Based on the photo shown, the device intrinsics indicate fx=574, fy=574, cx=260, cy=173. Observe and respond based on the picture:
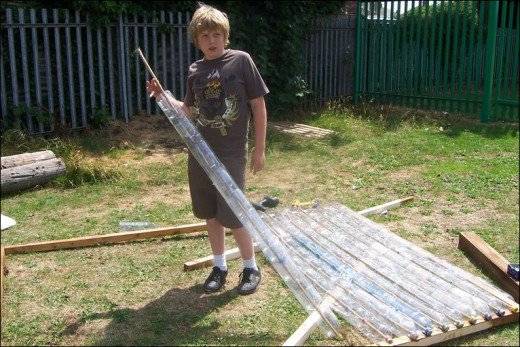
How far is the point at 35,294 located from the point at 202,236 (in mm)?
1391

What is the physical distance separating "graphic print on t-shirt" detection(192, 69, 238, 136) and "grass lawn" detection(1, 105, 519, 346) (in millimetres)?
1039

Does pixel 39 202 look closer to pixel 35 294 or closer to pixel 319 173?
pixel 35 294

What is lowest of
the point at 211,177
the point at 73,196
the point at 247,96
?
the point at 73,196

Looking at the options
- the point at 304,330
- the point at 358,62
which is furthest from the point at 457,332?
the point at 358,62

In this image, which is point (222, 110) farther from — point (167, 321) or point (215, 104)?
point (167, 321)

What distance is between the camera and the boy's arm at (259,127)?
3287 mm

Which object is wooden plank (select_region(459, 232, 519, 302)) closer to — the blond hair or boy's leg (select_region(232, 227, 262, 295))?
boy's leg (select_region(232, 227, 262, 295))

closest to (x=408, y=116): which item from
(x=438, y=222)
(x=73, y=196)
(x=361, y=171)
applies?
(x=361, y=171)

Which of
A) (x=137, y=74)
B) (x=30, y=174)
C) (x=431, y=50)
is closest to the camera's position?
(x=30, y=174)

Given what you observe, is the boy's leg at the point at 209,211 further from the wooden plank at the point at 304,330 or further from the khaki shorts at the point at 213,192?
the wooden plank at the point at 304,330

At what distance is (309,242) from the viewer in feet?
13.5

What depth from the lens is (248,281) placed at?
3482 mm

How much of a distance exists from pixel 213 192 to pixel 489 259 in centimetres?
177

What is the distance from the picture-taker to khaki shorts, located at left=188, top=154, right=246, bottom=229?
131 inches
